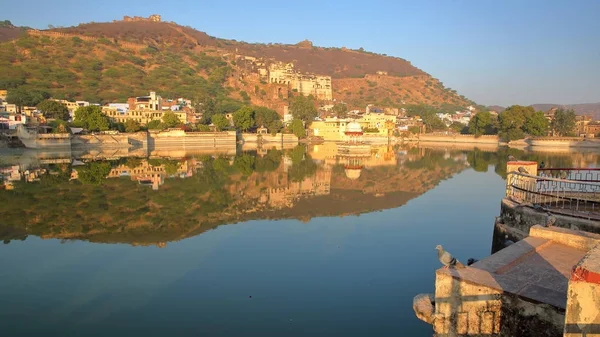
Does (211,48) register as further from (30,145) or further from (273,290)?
(273,290)

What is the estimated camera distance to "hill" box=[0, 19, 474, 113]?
84.2 metres

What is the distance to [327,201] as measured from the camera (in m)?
18.5

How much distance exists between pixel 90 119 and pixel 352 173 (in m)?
34.4

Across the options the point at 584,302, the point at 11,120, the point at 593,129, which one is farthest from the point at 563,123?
the point at 584,302

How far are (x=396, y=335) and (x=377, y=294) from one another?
1527mm

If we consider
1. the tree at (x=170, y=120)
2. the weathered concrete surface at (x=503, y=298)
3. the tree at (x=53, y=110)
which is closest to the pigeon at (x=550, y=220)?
the weathered concrete surface at (x=503, y=298)

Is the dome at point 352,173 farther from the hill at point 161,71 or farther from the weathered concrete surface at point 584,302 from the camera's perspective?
the hill at point 161,71

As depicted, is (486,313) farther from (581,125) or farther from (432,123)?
(581,125)

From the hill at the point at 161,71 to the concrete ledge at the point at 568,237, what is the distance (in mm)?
69970

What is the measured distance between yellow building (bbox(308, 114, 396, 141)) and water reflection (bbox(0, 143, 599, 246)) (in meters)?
40.2

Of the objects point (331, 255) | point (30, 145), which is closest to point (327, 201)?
point (331, 255)

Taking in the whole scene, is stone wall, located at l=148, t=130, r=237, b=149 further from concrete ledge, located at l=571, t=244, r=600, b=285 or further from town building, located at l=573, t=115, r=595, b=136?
town building, located at l=573, t=115, r=595, b=136

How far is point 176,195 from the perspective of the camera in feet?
61.7

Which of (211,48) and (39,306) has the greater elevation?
(211,48)
